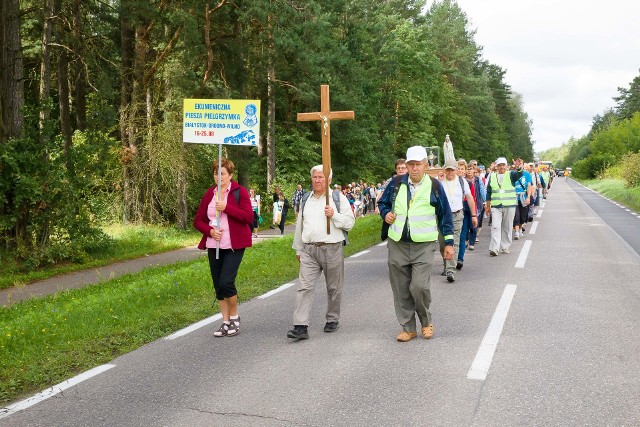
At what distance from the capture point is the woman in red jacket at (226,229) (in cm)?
661

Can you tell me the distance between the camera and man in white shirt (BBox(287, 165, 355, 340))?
6574mm

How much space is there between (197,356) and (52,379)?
1281 millimetres

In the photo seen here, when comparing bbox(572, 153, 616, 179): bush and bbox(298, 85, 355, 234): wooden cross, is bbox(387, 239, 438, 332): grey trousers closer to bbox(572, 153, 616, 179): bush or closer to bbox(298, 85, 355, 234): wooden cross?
bbox(298, 85, 355, 234): wooden cross

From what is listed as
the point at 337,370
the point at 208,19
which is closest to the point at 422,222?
the point at 337,370

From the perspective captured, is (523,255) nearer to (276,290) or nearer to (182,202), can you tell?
(276,290)

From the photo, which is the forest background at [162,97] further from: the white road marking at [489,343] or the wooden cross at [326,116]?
the white road marking at [489,343]

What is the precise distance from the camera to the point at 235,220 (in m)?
6.66

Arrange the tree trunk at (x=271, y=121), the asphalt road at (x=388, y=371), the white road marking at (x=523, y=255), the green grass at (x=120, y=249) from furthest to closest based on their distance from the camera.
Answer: the tree trunk at (x=271, y=121)
the green grass at (x=120, y=249)
the white road marking at (x=523, y=255)
the asphalt road at (x=388, y=371)

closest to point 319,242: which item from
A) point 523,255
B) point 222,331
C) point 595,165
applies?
point 222,331

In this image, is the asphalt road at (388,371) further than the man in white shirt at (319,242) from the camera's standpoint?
No

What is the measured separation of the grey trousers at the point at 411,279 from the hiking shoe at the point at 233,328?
5.80 ft

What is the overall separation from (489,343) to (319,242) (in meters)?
2.00

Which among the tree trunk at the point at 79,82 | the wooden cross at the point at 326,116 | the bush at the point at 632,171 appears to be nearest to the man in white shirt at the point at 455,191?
the wooden cross at the point at 326,116

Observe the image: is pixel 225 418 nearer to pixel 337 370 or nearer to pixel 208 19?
pixel 337 370
